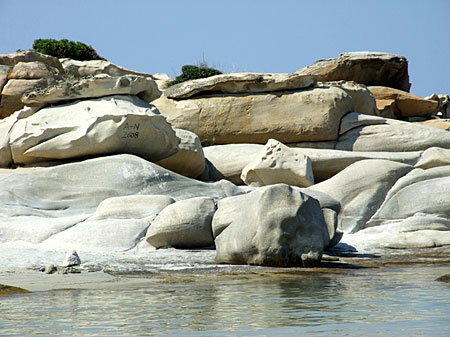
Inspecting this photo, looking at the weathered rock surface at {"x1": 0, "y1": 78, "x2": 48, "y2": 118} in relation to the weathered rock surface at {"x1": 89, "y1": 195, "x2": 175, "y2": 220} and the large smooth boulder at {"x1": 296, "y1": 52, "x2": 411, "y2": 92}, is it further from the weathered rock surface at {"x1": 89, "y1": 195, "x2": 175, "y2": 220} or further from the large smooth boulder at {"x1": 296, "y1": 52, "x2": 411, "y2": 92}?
the large smooth boulder at {"x1": 296, "y1": 52, "x2": 411, "y2": 92}

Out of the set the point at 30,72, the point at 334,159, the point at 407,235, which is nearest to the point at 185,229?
the point at 407,235

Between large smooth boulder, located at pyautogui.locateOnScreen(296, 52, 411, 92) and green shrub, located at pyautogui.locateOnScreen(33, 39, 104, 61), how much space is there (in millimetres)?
13420

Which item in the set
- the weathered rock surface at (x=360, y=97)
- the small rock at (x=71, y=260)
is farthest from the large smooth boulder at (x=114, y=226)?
the weathered rock surface at (x=360, y=97)

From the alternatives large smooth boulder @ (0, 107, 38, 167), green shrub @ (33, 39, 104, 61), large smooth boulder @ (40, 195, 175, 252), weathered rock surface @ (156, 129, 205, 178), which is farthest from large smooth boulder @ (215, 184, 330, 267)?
green shrub @ (33, 39, 104, 61)

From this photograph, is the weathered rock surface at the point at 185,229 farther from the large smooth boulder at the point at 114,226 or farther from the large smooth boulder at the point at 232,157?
the large smooth boulder at the point at 232,157

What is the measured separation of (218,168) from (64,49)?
19731mm

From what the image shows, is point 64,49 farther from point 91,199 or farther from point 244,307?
point 244,307

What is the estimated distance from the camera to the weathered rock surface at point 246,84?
672 inches

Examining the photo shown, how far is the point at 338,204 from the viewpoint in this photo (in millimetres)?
11117

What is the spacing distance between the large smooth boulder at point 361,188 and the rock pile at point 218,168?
23mm


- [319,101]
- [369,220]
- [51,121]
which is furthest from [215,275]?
[319,101]

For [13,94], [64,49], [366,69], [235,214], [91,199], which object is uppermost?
[64,49]

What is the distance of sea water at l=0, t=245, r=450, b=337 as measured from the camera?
14.8 ft

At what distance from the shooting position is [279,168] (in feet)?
45.1
